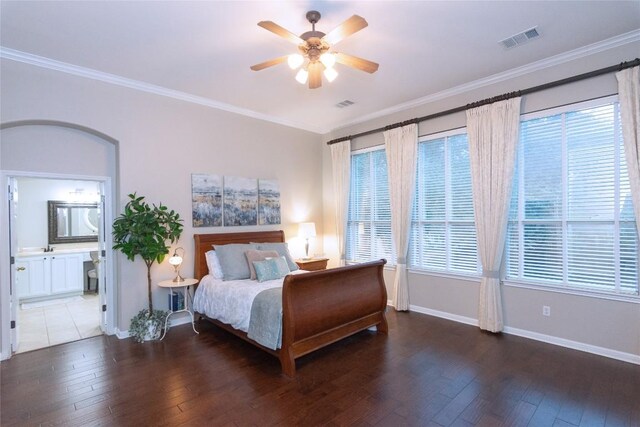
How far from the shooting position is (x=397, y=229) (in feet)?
16.6

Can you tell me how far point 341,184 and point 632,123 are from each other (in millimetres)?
3939

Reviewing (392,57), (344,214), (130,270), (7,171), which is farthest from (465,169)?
(7,171)

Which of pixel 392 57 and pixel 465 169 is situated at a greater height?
pixel 392 57

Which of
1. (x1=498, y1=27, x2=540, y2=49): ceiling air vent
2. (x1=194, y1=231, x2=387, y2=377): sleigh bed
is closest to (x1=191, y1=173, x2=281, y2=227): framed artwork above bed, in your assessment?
(x1=194, y1=231, x2=387, y2=377): sleigh bed

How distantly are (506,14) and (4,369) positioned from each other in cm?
586

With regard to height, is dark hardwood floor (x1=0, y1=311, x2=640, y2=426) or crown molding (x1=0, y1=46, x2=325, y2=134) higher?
crown molding (x1=0, y1=46, x2=325, y2=134)

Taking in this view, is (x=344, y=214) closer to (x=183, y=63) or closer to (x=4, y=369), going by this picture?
(x=183, y=63)

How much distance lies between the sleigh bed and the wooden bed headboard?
64 cm

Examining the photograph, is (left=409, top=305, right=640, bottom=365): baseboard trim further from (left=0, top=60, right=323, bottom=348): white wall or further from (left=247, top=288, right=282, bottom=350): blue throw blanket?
(left=0, top=60, right=323, bottom=348): white wall

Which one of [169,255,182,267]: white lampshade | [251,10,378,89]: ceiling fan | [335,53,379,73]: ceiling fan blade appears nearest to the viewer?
[251,10,378,89]: ceiling fan

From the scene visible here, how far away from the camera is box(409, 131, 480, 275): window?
444cm

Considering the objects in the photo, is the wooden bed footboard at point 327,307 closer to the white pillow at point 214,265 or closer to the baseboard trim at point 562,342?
the baseboard trim at point 562,342

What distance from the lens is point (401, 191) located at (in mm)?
4992

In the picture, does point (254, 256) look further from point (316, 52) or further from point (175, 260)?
point (316, 52)
